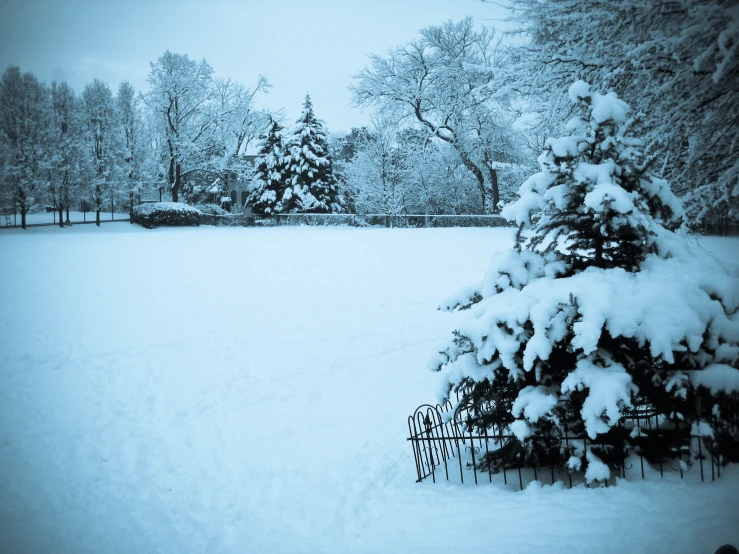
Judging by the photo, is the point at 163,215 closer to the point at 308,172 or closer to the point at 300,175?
the point at 300,175

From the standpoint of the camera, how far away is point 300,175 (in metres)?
34.6

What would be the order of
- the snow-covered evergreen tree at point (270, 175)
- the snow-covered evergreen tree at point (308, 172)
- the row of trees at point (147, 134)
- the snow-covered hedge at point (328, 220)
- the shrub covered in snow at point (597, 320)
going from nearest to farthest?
the shrub covered in snow at point (597, 320) → the row of trees at point (147, 134) → the snow-covered hedge at point (328, 220) → the snow-covered evergreen tree at point (308, 172) → the snow-covered evergreen tree at point (270, 175)

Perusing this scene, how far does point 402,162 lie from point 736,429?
30.0m

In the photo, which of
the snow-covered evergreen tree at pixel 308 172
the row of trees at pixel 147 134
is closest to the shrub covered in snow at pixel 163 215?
the row of trees at pixel 147 134

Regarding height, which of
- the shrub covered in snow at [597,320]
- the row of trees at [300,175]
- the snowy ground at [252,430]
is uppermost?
the row of trees at [300,175]

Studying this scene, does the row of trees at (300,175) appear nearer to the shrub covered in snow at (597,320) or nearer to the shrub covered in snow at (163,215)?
the shrub covered in snow at (163,215)

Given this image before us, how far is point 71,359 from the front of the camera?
8.99 metres

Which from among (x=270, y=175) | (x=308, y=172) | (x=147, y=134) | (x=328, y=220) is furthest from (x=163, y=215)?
(x=308, y=172)

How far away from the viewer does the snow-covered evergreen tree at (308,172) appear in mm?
34219

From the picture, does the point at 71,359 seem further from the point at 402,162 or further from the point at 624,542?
the point at 402,162

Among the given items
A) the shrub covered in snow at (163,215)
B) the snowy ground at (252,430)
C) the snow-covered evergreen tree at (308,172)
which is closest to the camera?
the snowy ground at (252,430)

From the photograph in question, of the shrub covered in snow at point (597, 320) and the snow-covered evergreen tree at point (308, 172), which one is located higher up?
the snow-covered evergreen tree at point (308, 172)

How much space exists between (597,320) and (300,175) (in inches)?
1290

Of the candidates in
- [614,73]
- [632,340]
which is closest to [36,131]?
[614,73]
